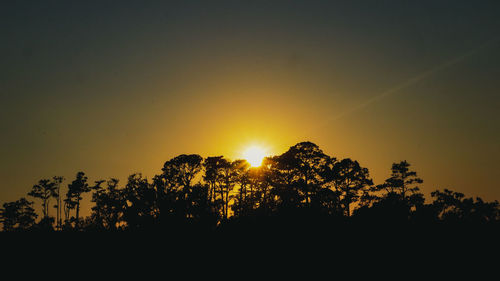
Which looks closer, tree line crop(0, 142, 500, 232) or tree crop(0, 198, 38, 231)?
tree line crop(0, 142, 500, 232)

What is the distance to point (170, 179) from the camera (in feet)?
145

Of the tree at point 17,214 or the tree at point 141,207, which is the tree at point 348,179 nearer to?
the tree at point 141,207

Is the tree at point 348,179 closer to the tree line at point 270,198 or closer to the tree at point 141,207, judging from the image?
the tree line at point 270,198

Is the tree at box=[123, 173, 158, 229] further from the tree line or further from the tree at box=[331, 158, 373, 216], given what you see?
the tree at box=[331, 158, 373, 216]

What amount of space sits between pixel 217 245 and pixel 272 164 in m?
24.8

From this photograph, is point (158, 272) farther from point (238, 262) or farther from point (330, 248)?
point (330, 248)

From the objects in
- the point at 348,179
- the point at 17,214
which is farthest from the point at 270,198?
the point at 17,214

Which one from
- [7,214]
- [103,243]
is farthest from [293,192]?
[7,214]

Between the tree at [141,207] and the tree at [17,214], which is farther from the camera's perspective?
the tree at [17,214]

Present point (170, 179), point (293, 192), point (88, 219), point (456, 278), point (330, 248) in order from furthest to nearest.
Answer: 1. point (88, 219)
2. point (170, 179)
3. point (293, 192)
4. point (330, 248)
5. point (456, 278)

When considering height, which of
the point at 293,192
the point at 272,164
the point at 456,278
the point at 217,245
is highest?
the point at 272,164

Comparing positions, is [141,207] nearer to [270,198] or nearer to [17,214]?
[270,198]

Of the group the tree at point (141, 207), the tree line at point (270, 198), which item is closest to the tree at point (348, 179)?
the tree line at point (270, 198)

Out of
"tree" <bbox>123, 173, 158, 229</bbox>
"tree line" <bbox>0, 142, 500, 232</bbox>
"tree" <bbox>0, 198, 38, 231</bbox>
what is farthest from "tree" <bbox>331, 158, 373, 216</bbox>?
"tree" <bbox>0, 198, 38, 231</bbox>
